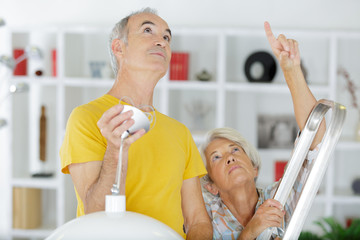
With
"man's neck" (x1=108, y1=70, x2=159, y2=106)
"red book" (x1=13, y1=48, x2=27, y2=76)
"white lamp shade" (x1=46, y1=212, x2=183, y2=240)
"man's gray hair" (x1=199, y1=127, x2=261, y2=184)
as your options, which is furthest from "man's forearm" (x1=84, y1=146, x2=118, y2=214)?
"red book" (x1=13, y1=48, x2=27, y2=76)

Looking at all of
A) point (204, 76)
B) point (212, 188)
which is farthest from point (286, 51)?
point (204, 76)

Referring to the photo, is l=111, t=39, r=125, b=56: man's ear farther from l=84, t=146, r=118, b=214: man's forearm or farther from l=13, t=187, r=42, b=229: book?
l=13, t=187, r=42, b=229: book

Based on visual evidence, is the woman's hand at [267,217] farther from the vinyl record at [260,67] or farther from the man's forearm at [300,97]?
the vinyl record at [260,67]

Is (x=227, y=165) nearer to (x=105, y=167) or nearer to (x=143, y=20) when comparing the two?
(x=143, y=20)

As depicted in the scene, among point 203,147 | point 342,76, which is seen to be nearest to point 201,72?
point 342,76

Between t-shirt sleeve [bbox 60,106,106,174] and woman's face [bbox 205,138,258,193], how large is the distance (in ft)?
1.81

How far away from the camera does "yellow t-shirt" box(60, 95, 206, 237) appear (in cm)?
113

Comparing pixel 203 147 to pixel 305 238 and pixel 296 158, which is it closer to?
pixel 296 158

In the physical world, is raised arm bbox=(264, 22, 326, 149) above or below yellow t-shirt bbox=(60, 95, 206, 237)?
above

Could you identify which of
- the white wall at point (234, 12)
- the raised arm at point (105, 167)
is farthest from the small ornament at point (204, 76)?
the raised arm at point (105, 167)

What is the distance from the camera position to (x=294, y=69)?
1306 mm

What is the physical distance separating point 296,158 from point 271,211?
0.67 feet

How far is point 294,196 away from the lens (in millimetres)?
1475

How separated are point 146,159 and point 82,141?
20 cm
